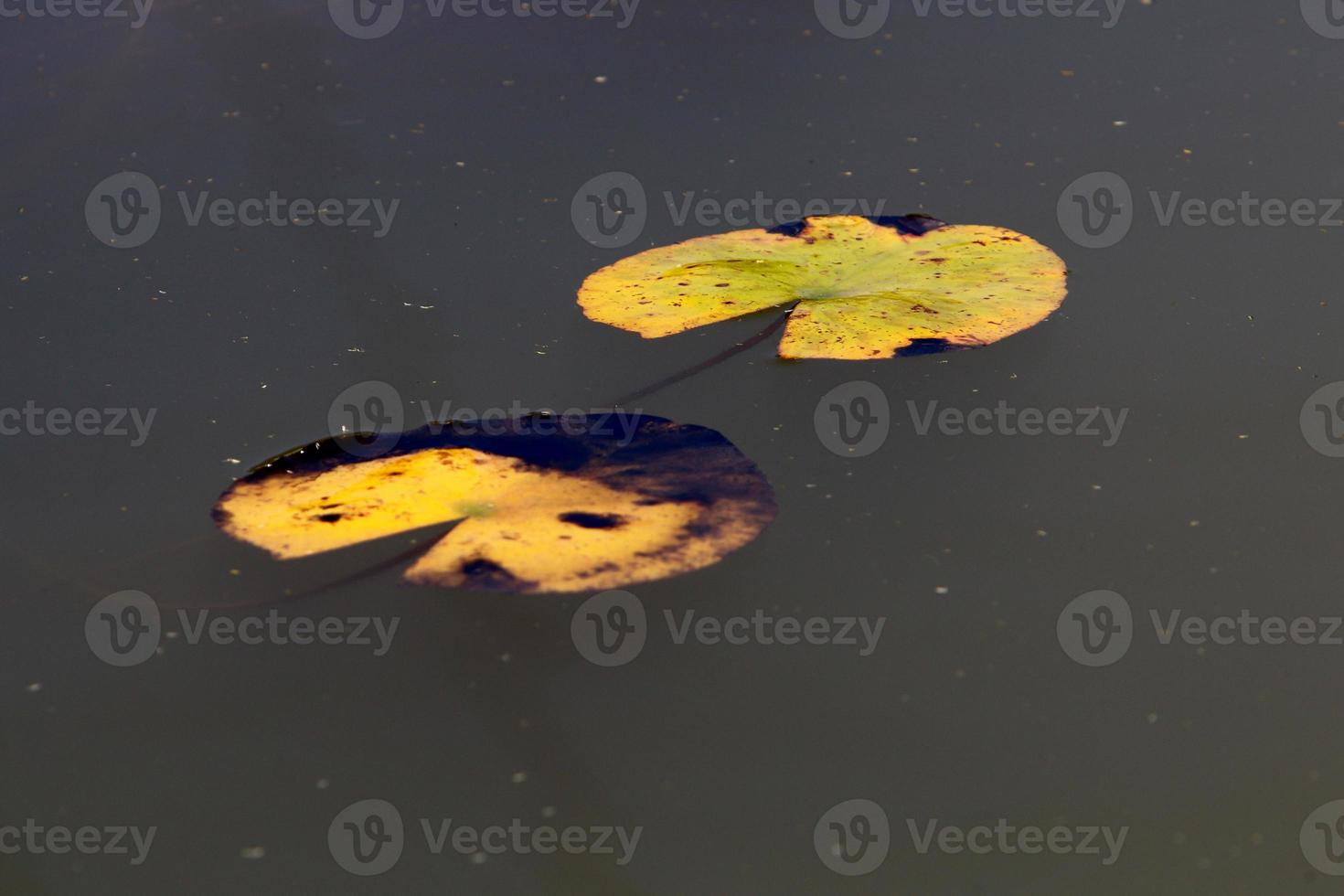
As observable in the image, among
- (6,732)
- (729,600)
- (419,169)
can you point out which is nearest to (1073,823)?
(729,600)

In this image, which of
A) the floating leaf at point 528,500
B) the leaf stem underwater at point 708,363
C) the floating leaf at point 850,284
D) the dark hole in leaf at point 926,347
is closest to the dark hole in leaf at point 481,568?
the floating leaf at point 528,500

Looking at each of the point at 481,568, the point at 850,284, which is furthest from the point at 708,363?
the point at 481,568

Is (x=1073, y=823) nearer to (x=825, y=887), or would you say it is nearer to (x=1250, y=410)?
(x=825, y=887)

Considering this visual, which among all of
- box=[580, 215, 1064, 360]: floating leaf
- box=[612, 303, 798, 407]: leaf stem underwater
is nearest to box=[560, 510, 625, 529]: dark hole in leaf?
box=[612, 303, 798, 407]: leaf stem underwater

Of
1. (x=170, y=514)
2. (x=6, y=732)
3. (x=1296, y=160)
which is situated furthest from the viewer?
(x=1296, y=160)

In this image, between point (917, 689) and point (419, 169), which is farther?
point (419, 169)

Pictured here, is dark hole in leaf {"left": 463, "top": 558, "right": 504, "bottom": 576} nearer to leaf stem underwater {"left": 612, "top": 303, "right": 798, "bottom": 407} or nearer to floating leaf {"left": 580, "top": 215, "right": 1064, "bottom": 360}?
leaf stem underwater {"left": 612, "top": 303, "right": 798, "bottom": 407}
